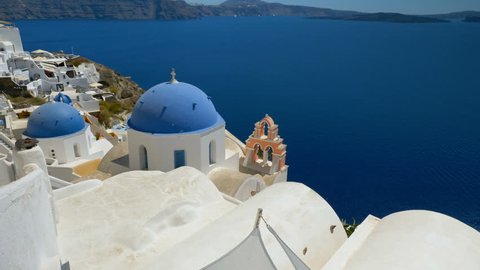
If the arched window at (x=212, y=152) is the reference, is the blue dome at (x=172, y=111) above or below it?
above

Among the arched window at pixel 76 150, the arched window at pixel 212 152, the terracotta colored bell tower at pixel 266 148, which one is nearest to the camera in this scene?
the arched window at pixel 212 152

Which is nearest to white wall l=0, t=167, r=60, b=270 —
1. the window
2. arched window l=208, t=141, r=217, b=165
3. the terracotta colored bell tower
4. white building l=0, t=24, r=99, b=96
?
the window

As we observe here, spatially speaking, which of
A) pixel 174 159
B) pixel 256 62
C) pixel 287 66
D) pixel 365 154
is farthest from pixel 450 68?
pixel 174 159

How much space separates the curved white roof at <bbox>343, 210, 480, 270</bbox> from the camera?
289 inches

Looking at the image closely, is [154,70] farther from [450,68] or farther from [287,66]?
[450,68]

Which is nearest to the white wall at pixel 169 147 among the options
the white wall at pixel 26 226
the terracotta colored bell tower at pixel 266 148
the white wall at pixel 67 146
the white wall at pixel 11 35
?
the terracotta colored bell tower at pixel 266 148

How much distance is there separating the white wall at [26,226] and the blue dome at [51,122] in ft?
38.8

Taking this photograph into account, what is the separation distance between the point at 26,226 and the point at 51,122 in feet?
43.0

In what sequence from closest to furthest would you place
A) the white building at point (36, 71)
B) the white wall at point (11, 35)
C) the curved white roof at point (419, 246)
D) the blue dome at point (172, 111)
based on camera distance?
1. the curved white roof at point (419, 246)
2. the blue dome at point (172, 111)
3. the white building at point (36, 71)
4. the white wall at point (11, 35)

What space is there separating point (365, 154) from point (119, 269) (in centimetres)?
3376

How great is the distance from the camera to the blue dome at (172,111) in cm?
1362

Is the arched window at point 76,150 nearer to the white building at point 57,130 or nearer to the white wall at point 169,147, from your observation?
the white building at point 57,130

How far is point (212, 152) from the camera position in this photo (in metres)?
14.9

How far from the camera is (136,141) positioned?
46.5 ft
